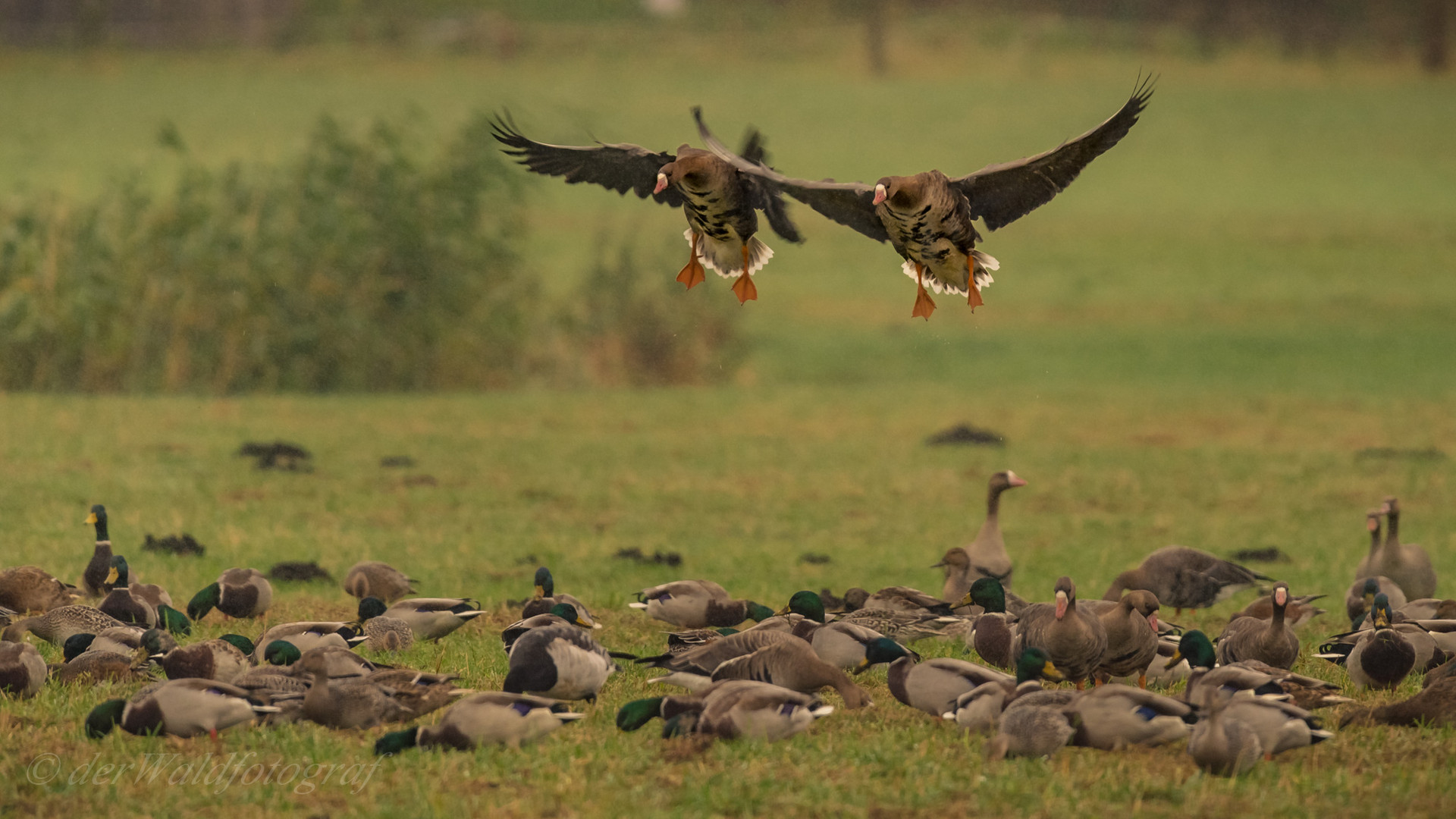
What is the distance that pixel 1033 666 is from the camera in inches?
390

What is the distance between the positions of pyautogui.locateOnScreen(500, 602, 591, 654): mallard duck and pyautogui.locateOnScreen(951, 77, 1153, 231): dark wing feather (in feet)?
12.4

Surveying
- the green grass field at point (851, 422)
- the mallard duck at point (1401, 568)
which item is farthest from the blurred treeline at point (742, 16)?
the mallard duck at point (1401, 568)

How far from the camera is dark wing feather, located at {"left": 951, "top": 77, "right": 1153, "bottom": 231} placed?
372 inches

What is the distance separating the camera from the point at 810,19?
71.4 metres

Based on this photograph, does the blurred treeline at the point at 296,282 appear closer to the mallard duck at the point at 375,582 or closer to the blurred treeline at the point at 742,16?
the mallard duck at the point at 375,582

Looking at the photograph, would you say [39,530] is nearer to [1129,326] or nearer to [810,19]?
[1129,326]

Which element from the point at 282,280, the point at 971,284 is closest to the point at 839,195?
the point at 971,284

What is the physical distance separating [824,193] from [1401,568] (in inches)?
267

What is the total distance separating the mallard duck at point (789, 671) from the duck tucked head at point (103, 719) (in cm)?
349

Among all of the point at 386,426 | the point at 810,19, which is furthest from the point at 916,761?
the point at 810,19

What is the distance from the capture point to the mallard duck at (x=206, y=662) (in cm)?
1011

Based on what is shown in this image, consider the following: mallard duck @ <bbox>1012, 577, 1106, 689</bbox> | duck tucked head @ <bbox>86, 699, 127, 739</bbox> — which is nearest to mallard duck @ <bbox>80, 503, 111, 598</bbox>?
duck tucked head @ <bbox>86, 699, 127, 739</bbox>

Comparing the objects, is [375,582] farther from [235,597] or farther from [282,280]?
[282,280]

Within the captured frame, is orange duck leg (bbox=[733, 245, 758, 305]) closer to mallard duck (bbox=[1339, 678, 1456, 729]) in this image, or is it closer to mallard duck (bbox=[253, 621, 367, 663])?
mallard duck (bbox=[253, 621, 367, 663])
